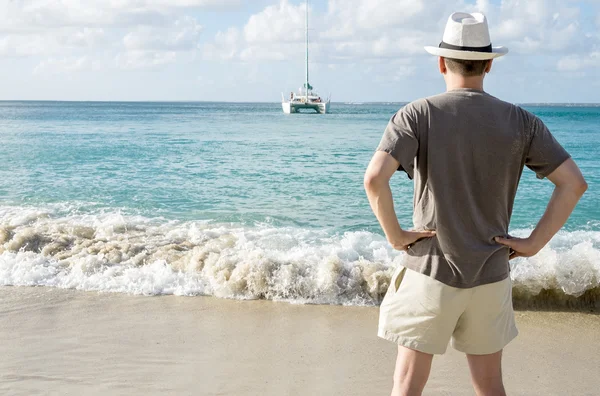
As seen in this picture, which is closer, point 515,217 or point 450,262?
point 450,262

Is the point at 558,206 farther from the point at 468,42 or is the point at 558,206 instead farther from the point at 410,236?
the point at 468,42

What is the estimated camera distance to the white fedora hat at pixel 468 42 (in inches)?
85.4

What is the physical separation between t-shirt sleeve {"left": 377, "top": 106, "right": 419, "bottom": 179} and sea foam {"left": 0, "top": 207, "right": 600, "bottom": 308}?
11.8 ft

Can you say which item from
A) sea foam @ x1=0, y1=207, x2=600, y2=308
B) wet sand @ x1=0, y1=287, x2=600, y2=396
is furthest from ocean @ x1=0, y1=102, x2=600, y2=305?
wet sand @ x1=0, y1=287, x2=600, y2=396

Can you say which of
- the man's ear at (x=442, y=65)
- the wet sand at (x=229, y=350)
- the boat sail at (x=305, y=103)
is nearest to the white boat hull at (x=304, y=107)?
the boat sail at (x=305, y=103)

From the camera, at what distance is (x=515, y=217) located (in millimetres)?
10484

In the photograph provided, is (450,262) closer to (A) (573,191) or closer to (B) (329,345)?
(A) (573,191)

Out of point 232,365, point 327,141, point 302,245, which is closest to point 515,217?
point 302,245

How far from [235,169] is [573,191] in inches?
574

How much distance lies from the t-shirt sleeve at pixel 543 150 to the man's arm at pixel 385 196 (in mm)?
447

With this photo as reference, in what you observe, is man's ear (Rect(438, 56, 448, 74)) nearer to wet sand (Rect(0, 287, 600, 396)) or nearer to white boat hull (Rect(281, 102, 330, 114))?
wet sand (Rect(0, 287, 600, 396))

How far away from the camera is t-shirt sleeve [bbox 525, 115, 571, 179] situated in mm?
2164

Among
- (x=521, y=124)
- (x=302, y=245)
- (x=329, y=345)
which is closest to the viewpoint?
(x=521, y=124)

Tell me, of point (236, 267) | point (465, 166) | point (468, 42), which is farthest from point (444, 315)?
point (236, 267)
